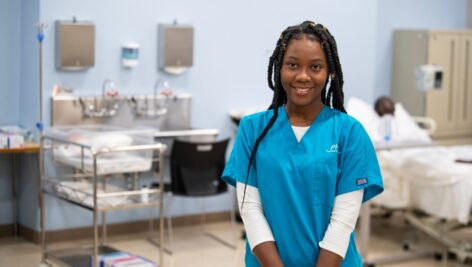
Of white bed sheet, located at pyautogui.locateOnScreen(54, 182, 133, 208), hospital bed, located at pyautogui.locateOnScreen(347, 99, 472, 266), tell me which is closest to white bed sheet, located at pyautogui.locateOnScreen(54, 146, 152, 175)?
white bed sheet, located at pyautogui.locateOnScreen(54, 182, 133, 208)

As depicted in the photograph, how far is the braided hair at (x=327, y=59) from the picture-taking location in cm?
224

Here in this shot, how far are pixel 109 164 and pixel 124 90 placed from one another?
3.89 ft

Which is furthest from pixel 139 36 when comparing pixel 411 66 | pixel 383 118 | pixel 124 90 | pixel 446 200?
pixel 411 66

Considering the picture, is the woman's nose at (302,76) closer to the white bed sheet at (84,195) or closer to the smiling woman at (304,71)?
the smiling woman at (304,71)

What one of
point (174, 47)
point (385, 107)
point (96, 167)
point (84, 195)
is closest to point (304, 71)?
point (96, 167)

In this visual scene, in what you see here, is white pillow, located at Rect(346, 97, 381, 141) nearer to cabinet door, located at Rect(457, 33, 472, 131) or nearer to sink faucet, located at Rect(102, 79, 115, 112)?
cabinet door, located at Rect(457, 33, 472, 131)

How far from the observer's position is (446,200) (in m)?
5.52

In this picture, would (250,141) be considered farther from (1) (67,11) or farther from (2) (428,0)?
(2) (428,0)

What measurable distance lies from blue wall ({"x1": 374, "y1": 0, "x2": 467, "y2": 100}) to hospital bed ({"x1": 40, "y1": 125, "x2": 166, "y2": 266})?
347 cm

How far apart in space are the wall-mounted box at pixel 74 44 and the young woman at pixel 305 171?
3.97 metres

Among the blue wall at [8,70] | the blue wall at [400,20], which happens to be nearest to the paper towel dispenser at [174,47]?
the blue wall at [8,70]

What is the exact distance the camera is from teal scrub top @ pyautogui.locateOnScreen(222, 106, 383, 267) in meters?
2.20

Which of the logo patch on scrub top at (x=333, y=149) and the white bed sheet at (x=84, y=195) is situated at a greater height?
the logo patch on scrub top at (x=333, y=149)

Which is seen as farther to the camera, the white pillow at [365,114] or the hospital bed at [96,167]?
the white pillow at [365,114]
